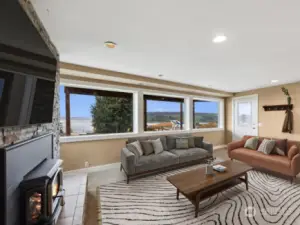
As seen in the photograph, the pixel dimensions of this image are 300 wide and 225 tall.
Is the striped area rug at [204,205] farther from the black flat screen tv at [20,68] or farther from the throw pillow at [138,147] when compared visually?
the black flat screen tv at [20,68]

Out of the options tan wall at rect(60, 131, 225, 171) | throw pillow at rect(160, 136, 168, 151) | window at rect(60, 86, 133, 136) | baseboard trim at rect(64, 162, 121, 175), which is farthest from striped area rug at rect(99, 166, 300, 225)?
window at rect(60, 86, 133, 136)

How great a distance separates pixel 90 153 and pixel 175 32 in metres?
3.23

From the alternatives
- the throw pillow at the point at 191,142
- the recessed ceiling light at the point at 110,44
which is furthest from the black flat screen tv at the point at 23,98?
the throw pillow at the point at 191,142

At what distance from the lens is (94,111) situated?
391 cm

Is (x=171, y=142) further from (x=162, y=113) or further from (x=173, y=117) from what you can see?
(x=173, y=117)

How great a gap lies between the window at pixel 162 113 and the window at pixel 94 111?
609 millimetres

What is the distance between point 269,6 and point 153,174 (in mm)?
3277

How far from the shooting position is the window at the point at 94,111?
3.49 metres

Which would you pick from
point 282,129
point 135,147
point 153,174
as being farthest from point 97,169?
point 282,129

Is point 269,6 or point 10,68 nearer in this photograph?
point 10,68

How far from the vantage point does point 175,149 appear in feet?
12.9

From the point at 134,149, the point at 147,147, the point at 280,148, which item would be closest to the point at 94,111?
the point at 134,149

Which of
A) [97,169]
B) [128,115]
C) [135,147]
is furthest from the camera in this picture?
[128,115]

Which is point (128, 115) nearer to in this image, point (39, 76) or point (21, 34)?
point (39, 76)
